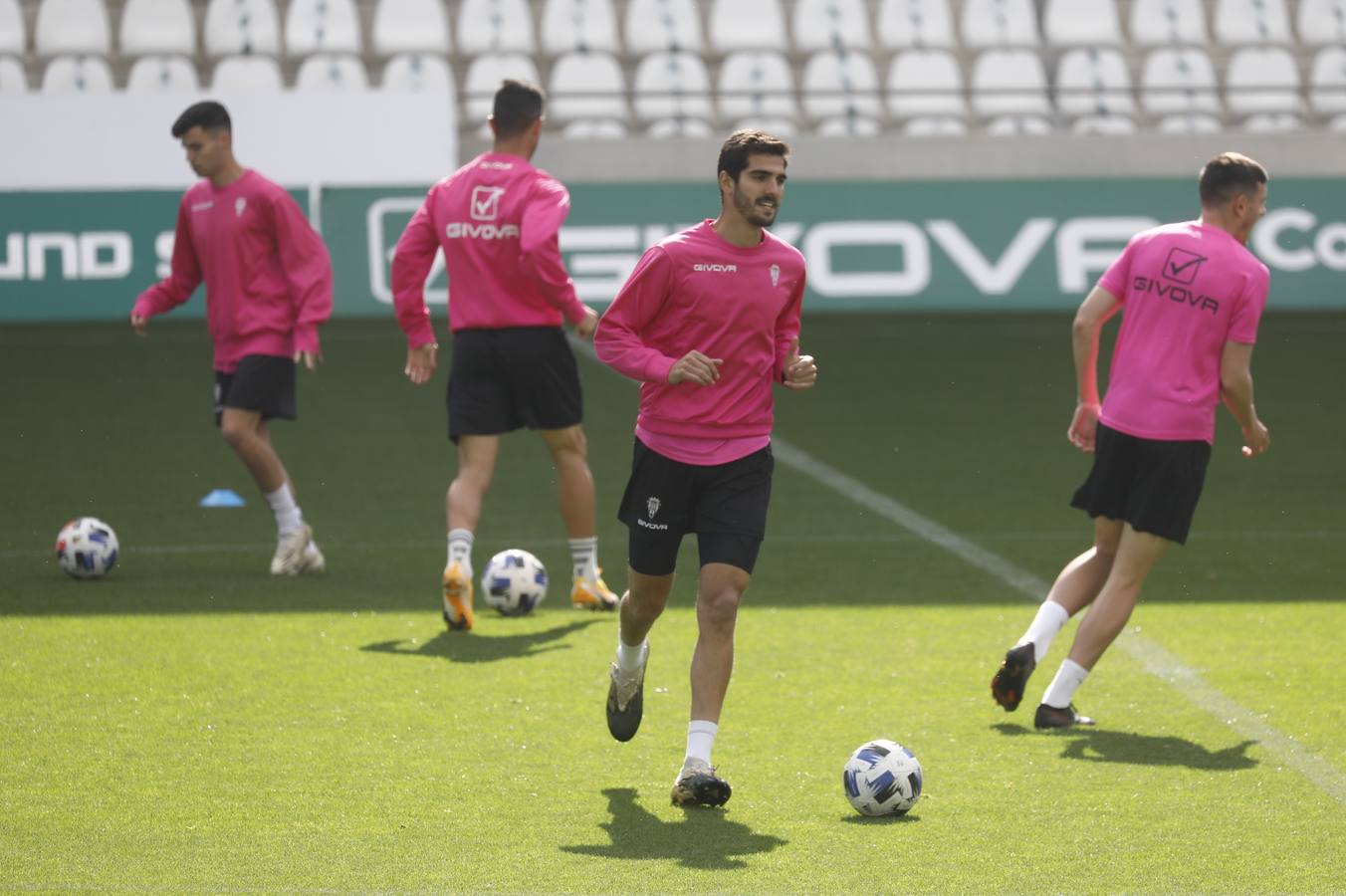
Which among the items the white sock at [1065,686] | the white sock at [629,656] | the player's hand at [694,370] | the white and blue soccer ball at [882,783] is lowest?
the white sock at [1065,686]

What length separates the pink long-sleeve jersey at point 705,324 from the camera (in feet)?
19.1

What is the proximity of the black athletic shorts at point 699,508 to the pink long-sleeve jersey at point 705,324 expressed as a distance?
0.10 metres

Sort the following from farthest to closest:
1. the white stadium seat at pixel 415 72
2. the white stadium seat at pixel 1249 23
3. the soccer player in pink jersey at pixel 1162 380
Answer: the white stadium seat at pixel 1249 23 → the white stadium seat at pixel 415 72 → the soccer player in pink jersey at pixel 1162 380

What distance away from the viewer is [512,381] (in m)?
8.50

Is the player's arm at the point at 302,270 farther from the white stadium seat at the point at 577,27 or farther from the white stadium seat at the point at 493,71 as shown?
the white stadium seat at the point at 577,27

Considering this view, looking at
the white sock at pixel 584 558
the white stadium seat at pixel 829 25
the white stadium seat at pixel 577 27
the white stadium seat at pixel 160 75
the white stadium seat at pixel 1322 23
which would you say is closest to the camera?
the white sock at pixel 584 558

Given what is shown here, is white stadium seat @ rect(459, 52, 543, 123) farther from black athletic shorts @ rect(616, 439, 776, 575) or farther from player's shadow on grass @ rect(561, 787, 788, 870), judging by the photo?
player's shadow on grass @ rect(561, 787, 788, 870)

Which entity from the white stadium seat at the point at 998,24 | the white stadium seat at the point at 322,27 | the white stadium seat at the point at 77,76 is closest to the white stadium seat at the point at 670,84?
the white stadium seat at the point at 322,27

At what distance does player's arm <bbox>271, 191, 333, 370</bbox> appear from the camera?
30.2 ft

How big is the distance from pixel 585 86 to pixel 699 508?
17.2 meters

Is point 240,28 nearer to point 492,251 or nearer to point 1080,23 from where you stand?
point 1080,23

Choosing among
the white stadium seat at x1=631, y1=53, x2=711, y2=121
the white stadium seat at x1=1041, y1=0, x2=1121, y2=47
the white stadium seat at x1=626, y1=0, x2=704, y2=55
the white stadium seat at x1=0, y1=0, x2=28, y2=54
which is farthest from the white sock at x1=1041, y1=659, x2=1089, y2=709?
the white stadium seat at x1=1041, y1=0, x2=1121, y2=47

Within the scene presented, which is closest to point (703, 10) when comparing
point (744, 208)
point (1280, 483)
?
point (1280, 483)

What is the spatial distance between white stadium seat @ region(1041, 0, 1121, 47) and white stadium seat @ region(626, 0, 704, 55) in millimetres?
4148
